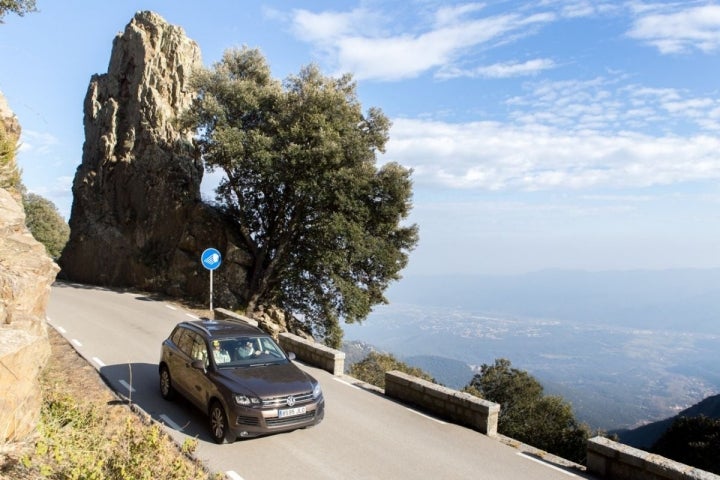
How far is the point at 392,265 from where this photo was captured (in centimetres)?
2605

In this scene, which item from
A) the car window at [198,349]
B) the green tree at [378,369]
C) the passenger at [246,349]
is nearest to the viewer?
the car window at [198,349]

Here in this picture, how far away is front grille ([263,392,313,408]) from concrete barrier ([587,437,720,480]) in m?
5.01

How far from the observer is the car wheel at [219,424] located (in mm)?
8242

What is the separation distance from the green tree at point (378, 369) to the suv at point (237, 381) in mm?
22094

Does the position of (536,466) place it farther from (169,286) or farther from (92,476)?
(169,286)

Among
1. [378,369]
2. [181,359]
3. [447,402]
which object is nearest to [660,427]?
[378,369]

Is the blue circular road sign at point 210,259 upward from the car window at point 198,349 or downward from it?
upward

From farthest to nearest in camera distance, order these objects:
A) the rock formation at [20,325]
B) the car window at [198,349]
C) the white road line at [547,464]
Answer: the car window at [198,349], the white road line at [547,464], the rock formation at [20,325]

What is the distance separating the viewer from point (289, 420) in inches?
330

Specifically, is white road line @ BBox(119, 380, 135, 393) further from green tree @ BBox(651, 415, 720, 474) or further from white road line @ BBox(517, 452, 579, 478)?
green tree @ BBox(651, 415, 720, 474)

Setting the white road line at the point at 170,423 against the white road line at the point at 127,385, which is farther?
the white road line at the point at 127,385

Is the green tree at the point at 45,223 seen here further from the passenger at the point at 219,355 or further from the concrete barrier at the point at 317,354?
the passenger at the point at 219,355

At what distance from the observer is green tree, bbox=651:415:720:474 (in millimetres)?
29000

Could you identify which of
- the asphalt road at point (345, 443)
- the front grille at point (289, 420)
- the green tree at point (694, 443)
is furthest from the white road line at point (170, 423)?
the green tree at point (694, 443)
